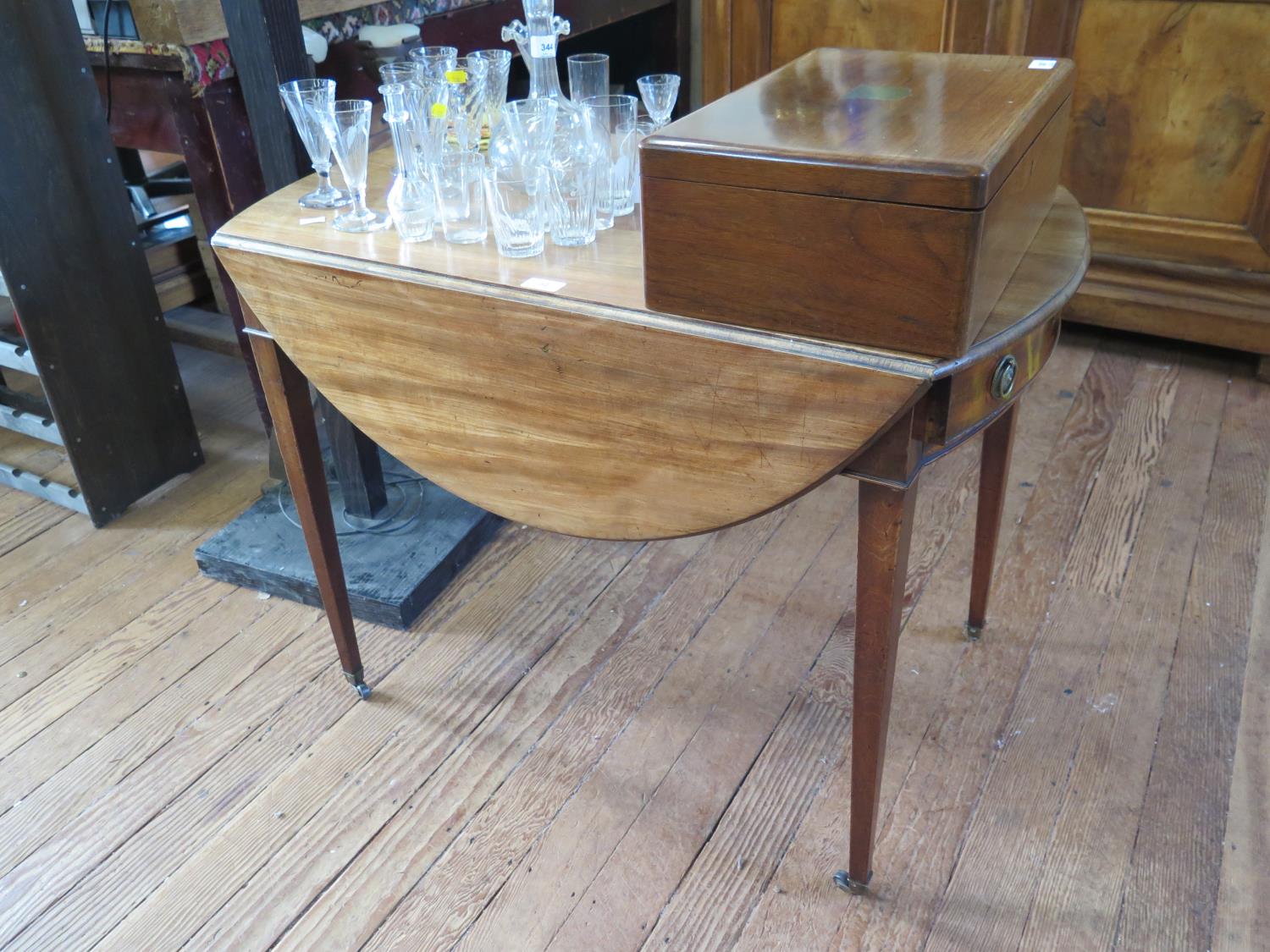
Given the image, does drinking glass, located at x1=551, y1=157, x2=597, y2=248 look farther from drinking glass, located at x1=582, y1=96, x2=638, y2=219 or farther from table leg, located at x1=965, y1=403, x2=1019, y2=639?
table leg, located at x1=965, y1=403, x2=1019, y2=639

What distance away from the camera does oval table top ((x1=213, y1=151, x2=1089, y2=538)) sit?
2.98 feet

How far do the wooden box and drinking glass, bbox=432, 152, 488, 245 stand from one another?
0.30m

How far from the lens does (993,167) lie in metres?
0.79

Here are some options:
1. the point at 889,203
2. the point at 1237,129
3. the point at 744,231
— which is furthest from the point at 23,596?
the point at 1237,129

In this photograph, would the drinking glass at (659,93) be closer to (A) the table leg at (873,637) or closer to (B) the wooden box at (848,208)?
(B) the wooden box at (848,208)

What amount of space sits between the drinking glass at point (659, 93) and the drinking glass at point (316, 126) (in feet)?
1.21

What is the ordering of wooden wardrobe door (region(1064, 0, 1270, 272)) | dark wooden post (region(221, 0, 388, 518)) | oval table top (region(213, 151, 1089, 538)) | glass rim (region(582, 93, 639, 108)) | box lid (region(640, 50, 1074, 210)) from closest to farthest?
box lid (region(640, 50, 1074, 210)), oval table top (region(213, 151, 1089, 538)), glass rim (region(582, 93, 639, 108)), dark wooden post (region(221, 0, 388, 518)), wooden wardrobe door (region(1064, 0, 1270, 272))

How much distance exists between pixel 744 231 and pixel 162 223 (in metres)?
2.08

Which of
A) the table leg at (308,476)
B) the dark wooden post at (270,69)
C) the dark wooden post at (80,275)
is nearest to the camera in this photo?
the table leg at (308,476)

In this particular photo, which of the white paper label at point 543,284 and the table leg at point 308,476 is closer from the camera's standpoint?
the white paper label at point 543,284

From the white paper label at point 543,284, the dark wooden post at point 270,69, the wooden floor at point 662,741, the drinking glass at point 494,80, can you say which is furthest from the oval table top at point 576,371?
the wooden floor at point 662,741

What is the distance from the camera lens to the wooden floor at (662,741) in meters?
1.22

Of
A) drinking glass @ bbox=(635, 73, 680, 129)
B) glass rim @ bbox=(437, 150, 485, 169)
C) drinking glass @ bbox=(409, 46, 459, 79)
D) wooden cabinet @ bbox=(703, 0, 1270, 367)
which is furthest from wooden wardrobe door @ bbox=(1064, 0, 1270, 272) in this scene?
glass rim @ bbox=(437, 150, 485, 169)

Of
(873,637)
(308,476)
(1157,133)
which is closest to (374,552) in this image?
(308,476)
